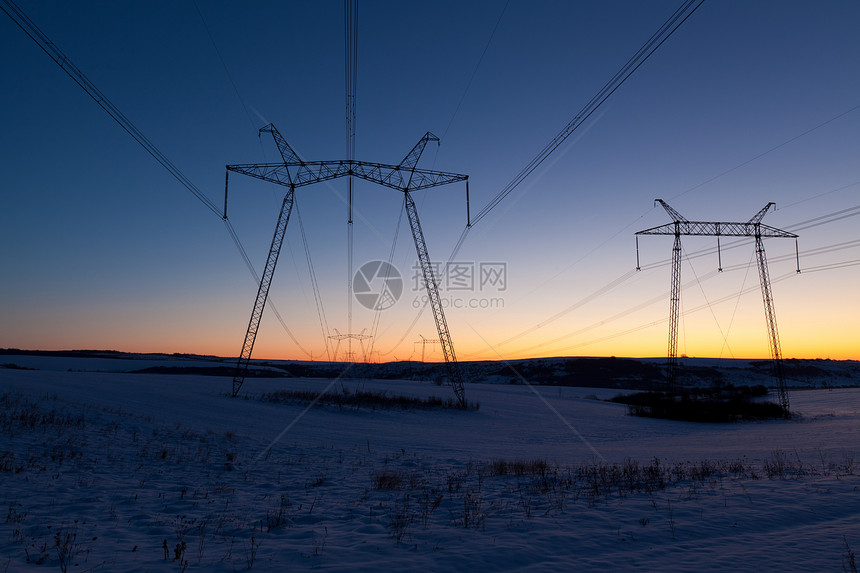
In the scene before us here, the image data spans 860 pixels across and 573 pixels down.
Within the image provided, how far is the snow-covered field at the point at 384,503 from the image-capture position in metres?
7.66

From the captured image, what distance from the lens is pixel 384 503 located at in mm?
11508

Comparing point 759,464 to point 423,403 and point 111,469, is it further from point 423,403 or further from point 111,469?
point 423,403

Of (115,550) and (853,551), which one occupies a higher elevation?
(853,551)

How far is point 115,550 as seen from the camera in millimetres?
7723

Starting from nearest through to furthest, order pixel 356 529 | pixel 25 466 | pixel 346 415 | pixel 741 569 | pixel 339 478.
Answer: pixel 741 569
pixel 356 529
pixel 25 466
pixel 339 478
pixel 346 415

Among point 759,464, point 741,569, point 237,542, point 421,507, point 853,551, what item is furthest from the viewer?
point 759,464

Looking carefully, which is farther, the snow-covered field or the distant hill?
the distant hill

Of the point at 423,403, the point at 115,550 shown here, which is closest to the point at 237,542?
the point at 115,550

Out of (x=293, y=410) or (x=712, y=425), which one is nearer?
(x=293, y=410)

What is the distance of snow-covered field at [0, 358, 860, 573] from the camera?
7656mm

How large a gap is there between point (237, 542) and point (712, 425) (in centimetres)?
4101

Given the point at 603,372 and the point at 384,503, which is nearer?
the point at 384,503

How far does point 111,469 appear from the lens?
13.3 metres

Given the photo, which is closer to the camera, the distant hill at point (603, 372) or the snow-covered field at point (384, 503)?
the snow-covered field at point (384, 503)
